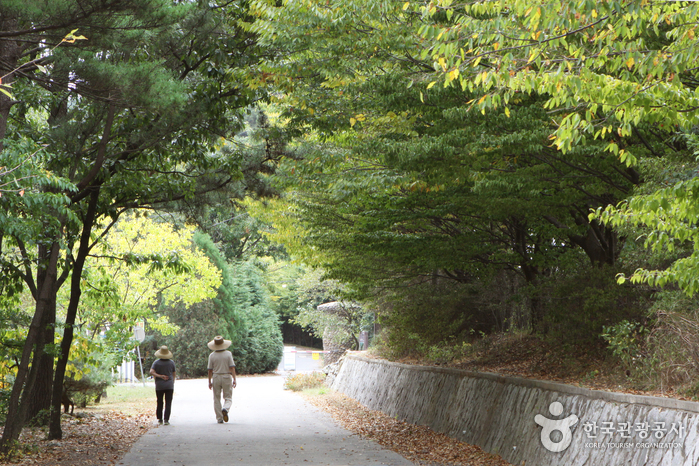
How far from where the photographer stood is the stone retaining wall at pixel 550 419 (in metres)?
6.26

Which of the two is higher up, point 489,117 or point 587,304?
point 489,117

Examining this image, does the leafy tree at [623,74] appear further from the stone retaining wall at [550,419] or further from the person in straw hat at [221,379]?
the person in straw hat at [221,379]

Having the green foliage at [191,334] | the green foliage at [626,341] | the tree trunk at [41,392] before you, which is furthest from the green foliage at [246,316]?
the green foliage at [626,341]

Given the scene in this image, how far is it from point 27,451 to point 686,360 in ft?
29.8

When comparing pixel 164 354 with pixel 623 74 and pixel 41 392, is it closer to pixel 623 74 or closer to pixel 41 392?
pixel 41 392

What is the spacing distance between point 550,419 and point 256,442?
5247 millimetres

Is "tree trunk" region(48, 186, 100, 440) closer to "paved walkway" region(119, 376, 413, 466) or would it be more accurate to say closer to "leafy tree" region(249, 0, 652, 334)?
"paved walkway" region(119, 376, 413, 466)

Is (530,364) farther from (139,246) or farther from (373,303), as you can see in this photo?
(139,246)

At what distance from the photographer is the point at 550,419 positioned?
8.37 metres

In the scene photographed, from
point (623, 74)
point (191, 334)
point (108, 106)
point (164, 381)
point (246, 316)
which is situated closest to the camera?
point (623, 74)
